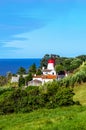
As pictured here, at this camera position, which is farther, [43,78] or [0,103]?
[43,78]

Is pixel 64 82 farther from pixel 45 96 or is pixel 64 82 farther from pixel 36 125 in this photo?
pixel 36 125

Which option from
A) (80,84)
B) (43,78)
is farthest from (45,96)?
(43,78)

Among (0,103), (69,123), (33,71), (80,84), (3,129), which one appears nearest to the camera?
(69,123)

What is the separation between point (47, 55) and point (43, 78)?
4427 centimetres

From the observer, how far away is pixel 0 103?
77.0 feet

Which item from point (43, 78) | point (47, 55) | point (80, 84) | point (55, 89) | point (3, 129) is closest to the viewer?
point (3, 129)

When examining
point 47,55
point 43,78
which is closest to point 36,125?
point 43,78

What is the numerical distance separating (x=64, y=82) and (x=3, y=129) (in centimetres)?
3151

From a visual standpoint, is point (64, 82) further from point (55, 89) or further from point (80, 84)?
point (55, 89)

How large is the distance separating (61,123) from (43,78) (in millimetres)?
59677

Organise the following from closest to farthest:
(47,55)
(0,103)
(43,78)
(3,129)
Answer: (3,129), (0,103), (43,78), (47,55)

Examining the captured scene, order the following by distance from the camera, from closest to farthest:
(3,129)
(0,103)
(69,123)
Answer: (69,123) < (3,129) < (0,103)

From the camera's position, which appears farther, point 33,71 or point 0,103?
point 33,71

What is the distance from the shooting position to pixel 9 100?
79.4 feet
